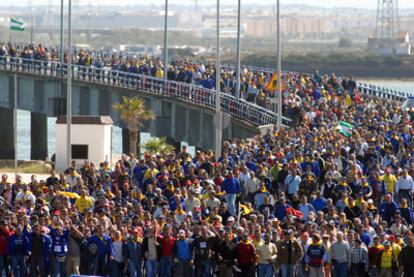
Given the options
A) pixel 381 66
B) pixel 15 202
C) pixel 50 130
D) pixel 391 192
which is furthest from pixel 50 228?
pixel 381 66

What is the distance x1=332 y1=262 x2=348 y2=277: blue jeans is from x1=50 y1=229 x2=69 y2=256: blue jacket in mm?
4348

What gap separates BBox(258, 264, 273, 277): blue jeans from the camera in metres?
25.2

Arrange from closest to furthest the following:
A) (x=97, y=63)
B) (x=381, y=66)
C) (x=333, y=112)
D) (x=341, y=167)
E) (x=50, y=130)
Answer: (x=341, y=167)
(x=333, y=112)
(x=97, y=63)
(x=50, y=130)
(x=381, y=66)

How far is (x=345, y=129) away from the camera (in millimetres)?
43125

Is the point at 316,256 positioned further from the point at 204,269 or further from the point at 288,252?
the point at 204,269

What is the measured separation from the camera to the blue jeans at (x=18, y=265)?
26.0 meters

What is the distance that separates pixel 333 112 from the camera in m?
48.2

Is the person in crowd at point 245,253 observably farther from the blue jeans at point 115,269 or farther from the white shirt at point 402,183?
the white shirt at point 402,183

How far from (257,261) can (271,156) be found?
9.43 meters

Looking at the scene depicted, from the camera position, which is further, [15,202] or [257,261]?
[15,202]

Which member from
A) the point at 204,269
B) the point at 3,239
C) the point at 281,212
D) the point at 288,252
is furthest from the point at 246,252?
the point at 3,239

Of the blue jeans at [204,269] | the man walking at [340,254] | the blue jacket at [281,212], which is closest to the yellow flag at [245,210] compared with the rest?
the blue jacket at [281,212]

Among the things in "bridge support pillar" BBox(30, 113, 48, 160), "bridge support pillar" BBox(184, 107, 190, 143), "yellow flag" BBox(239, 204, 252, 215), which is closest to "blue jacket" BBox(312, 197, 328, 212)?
"yellow flag" BBox(239, 204, 252, 215)

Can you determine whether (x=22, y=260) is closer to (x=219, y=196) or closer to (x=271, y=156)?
(x=219, y=196)
